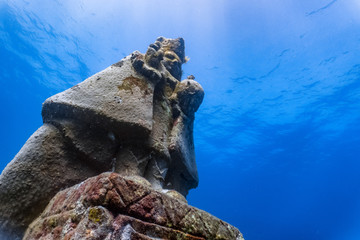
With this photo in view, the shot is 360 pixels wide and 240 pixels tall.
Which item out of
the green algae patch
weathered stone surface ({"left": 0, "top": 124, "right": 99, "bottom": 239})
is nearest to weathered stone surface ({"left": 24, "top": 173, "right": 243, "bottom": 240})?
the green algae patch

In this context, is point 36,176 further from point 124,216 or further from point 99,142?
point 124,216

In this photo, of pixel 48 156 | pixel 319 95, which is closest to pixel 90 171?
pixel 48 156

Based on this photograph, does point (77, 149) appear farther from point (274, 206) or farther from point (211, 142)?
point (274, 206)

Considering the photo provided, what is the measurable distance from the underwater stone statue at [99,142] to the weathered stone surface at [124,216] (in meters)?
0.76

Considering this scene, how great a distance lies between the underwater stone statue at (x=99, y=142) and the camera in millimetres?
2041

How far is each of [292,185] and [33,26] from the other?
66.8 meters

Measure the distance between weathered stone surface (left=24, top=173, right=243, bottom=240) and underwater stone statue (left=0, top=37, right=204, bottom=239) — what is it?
2.50ft

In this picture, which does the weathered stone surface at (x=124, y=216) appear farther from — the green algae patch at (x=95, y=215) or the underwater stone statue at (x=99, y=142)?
the underwater stone statue at (x=99, y=142)

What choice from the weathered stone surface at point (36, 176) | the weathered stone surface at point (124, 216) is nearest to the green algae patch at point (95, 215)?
the weathered stone surface at point (124, 216)

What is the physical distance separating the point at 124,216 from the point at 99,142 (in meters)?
1.49

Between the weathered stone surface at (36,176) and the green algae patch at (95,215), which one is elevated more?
the weathered stone surface at (36,176)

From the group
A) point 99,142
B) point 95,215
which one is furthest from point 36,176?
point 95,215

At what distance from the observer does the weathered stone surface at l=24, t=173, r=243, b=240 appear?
1.06 metres

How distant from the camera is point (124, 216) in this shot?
1143 millimetres
